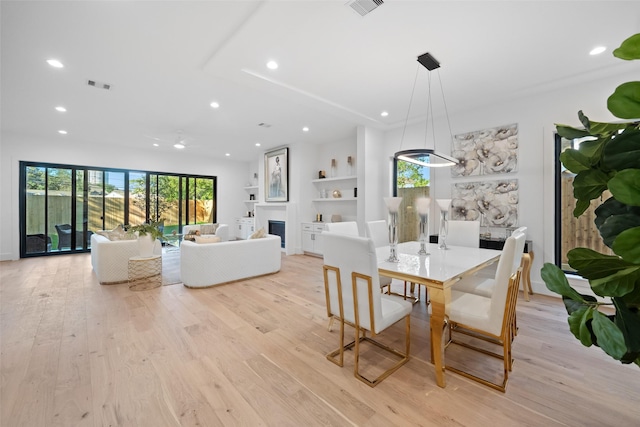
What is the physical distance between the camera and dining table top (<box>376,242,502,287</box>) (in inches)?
74.3

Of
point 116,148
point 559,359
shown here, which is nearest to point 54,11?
point 559,359

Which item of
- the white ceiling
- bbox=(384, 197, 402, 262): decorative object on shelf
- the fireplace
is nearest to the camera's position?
the white ceiling

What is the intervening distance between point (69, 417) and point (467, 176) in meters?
5.13

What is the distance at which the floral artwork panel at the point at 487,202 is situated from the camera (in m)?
3.98

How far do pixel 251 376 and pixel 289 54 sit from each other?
301cm

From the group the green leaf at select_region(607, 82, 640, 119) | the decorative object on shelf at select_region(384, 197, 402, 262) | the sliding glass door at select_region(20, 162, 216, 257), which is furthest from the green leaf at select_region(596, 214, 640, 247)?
the sliding glass door at select_region(20, 162, 216, 257)

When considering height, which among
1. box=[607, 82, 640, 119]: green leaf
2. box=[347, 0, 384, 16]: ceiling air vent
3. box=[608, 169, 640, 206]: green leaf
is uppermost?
box=[347, 0, 384, 16]: ceiling air vent

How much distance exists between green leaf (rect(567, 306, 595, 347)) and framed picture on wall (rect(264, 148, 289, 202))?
6.48 metres

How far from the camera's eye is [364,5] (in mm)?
2131

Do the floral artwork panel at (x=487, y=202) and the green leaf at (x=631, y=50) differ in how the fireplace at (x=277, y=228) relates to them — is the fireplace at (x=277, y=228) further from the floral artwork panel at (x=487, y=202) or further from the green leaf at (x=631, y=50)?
the green leaf at (x=631, y=50)

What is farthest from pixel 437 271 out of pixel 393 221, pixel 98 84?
pixel 98 84

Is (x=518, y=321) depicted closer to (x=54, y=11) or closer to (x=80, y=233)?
(x=54, y=11)

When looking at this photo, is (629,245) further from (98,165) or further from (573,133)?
(98,165)

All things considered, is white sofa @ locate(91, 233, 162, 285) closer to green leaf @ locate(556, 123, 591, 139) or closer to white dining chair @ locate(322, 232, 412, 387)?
white dining chair @ locate(322, 232, 412, 387)
